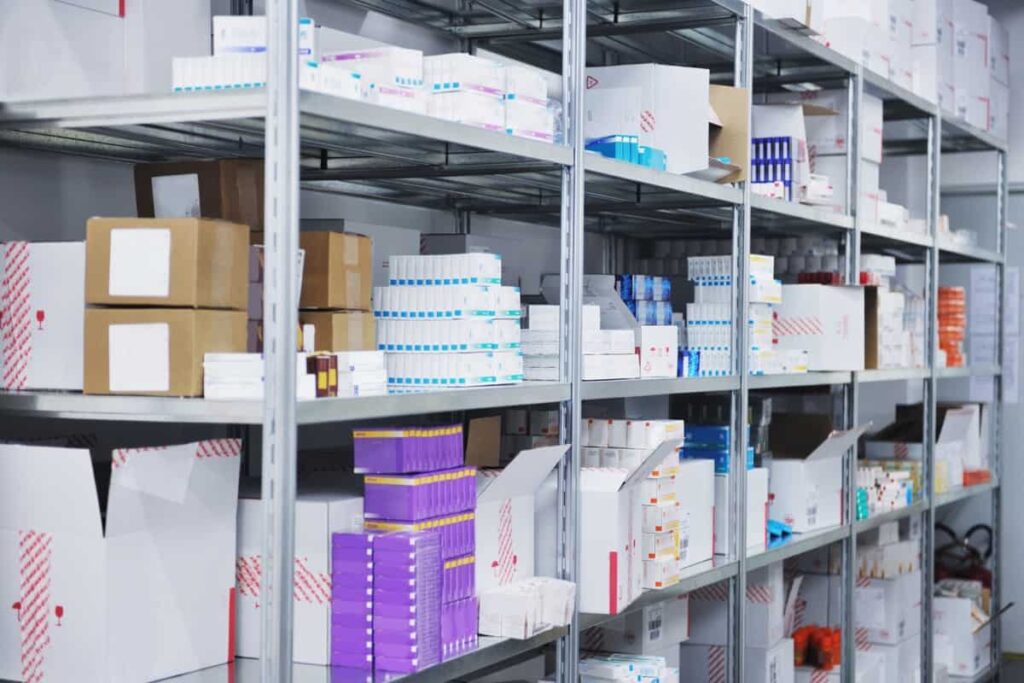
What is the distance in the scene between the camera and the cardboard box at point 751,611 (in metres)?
4.20

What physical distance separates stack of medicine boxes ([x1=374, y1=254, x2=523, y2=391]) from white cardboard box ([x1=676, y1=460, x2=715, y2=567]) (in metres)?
1.07

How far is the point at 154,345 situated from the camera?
2264 mm

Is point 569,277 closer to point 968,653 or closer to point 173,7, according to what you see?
point 173,7

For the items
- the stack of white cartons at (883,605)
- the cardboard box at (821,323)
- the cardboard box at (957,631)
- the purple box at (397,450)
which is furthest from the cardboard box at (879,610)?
the purple box at (397,450)

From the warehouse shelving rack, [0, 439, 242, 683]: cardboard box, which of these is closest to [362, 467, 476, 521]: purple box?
the warehouse shelving rack

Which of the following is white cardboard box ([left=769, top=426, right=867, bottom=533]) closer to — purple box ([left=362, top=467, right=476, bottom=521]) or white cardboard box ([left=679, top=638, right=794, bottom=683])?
white cardboard box ([left=679, top=638, right=794, bottom=683])

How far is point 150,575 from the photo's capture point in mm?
2328

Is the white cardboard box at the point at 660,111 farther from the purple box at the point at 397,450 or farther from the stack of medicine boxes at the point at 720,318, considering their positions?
the purple box at the point at 397,450

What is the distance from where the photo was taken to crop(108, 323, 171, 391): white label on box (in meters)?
2.26

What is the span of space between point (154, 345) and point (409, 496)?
554 mm

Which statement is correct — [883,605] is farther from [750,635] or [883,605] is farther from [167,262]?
[167,262]

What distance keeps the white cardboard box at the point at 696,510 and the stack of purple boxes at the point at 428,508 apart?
112 cm

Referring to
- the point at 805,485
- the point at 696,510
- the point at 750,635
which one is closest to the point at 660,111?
the point at 696,510

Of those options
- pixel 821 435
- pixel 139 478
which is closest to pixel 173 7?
pixel 139 478
